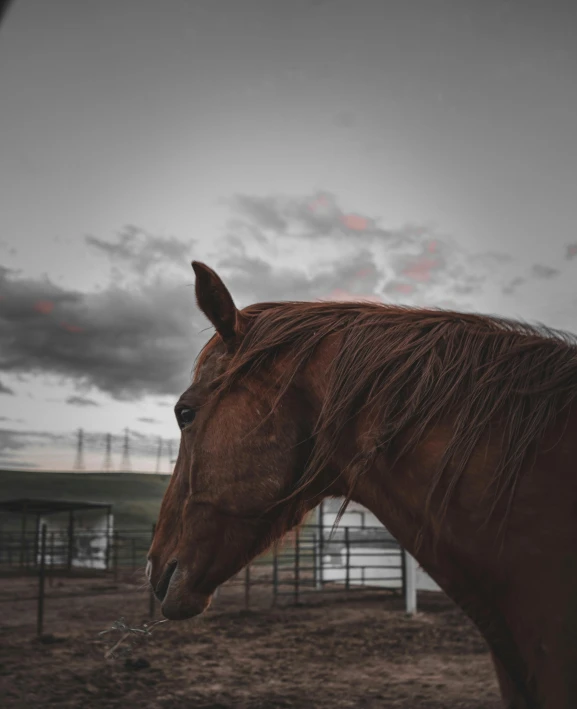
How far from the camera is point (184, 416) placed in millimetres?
1591

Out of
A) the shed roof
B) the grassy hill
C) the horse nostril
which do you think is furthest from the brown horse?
the grassy hill

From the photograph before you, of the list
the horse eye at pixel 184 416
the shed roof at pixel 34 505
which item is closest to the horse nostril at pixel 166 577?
the horse eye at pixel 184 416

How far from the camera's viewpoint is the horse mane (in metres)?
1.21

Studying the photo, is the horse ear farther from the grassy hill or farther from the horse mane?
the grassy hill

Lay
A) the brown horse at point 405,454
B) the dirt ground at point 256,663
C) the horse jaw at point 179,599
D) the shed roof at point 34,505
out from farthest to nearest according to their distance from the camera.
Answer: the shed roof at point 34,505 < the dirt ground at point 256,663 < the horse jaw at point 179,599 < the brown horse at point 405,454

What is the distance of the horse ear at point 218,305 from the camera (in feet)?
4.97

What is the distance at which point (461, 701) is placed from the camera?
5883 mm

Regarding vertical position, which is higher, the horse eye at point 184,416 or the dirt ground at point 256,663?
the horse eye at point 184,416

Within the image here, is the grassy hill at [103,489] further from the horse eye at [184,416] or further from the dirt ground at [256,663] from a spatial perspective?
the horse eye at [184,416]

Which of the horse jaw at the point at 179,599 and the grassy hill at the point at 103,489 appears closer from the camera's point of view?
the horse jaw at the point at 179,599

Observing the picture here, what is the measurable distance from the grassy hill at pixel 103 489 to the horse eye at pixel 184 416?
269 feet

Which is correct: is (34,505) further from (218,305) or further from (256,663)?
(218,305)

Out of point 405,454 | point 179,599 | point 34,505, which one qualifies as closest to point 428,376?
point 405,454

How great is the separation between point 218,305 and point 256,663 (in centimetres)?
744
